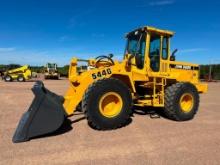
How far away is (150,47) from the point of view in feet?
24.8

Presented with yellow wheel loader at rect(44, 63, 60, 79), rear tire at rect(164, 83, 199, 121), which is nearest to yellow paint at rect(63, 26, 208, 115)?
rear tire at rect(164, 83, 199, 121)

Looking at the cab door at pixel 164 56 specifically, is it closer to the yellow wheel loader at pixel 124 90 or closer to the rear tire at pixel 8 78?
the yellow wheel loader at pixel 124 90

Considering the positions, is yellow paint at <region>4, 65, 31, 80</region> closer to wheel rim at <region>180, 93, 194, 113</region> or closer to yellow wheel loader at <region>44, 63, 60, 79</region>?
yellow wheel loader at <region>44, 63, 60, 79</region>

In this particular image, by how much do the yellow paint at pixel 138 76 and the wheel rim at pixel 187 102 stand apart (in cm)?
57

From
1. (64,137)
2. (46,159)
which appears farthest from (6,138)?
(46,159)

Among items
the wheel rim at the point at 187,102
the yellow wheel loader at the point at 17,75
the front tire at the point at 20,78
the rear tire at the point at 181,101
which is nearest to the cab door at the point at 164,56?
the rear tire at the point at 181,101

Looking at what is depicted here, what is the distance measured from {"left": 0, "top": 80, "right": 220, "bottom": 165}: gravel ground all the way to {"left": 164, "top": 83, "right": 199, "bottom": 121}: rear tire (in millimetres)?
346

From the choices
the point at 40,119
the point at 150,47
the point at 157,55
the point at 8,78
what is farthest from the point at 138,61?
the point at 8,78

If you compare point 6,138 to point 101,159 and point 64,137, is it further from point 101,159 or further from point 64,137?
point 101,159

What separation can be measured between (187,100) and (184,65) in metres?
1.13

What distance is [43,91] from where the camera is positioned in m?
5.66

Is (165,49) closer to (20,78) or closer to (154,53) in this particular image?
(154,53)

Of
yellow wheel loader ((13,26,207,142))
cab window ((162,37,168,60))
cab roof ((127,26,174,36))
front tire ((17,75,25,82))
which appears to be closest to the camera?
yellow wheel loader ((13,26,207,142))

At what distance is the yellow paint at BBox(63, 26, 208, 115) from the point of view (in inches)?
257
